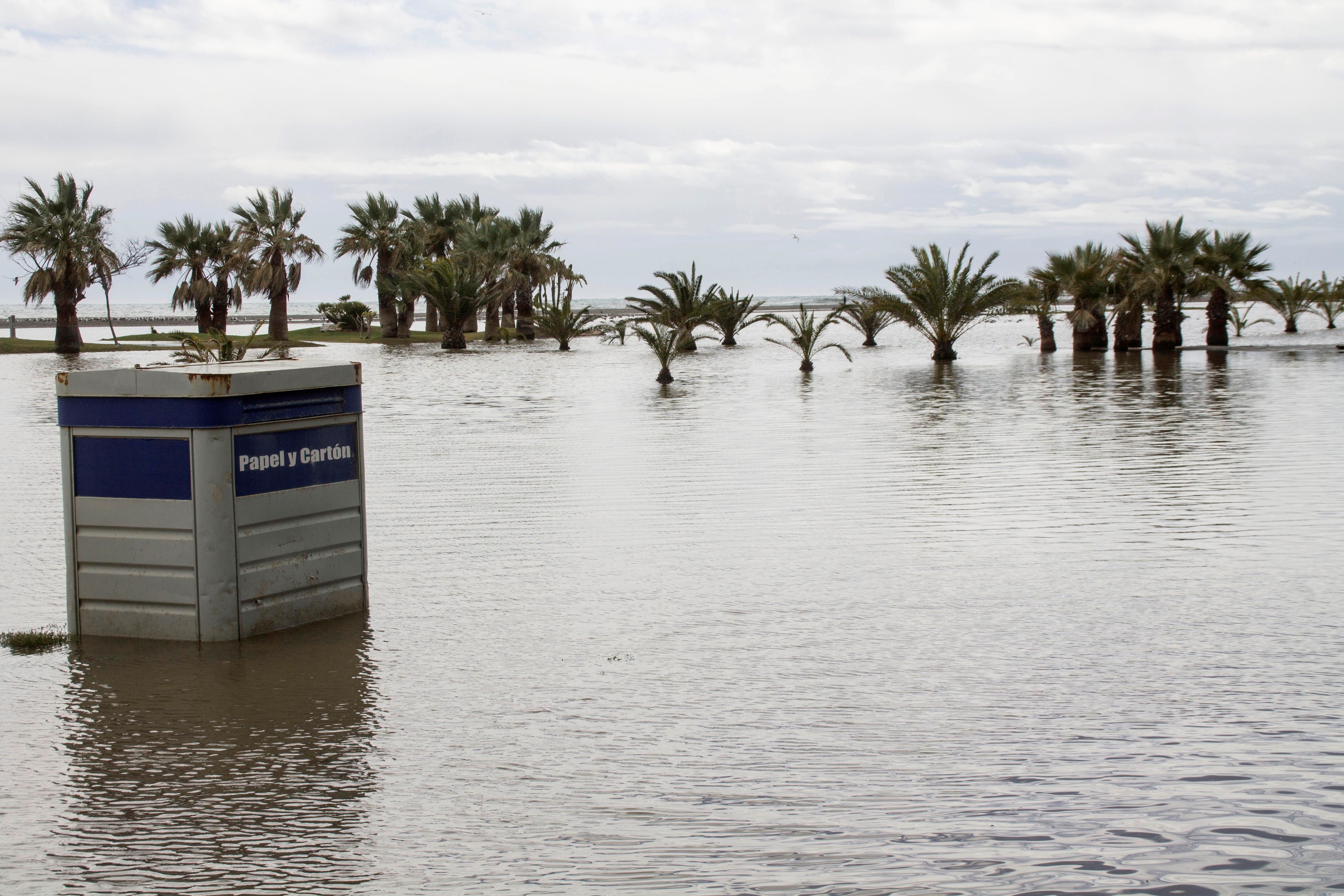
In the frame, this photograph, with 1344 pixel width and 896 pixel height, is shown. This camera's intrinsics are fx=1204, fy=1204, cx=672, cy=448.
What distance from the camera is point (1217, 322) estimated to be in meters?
36.6

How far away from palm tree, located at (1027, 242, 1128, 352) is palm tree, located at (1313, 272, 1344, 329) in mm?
20040

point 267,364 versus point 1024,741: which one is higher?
point 267,364

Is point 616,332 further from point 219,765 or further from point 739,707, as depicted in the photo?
point 219,765

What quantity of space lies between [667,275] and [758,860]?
40345mm

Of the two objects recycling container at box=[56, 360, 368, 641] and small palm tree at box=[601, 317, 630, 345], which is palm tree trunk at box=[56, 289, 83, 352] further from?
recycling container at box=[56, 360, 368, 641]

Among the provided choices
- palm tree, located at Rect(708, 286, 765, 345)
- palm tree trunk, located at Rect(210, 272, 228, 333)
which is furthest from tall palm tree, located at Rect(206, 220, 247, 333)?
palm tree, located at Rect(708, 286, 765, 345)

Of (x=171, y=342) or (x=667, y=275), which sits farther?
(x=171, y=342)

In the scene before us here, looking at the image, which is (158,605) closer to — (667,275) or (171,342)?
(667,275)

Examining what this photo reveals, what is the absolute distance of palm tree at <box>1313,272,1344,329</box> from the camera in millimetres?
49250

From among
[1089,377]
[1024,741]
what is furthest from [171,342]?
[1024,741]

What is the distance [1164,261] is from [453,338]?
26.4 metres

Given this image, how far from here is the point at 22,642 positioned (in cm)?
539

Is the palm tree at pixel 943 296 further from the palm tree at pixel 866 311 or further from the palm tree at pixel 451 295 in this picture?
the palm tree at pixel 451 295

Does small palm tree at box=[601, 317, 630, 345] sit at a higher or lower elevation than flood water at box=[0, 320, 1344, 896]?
higher
